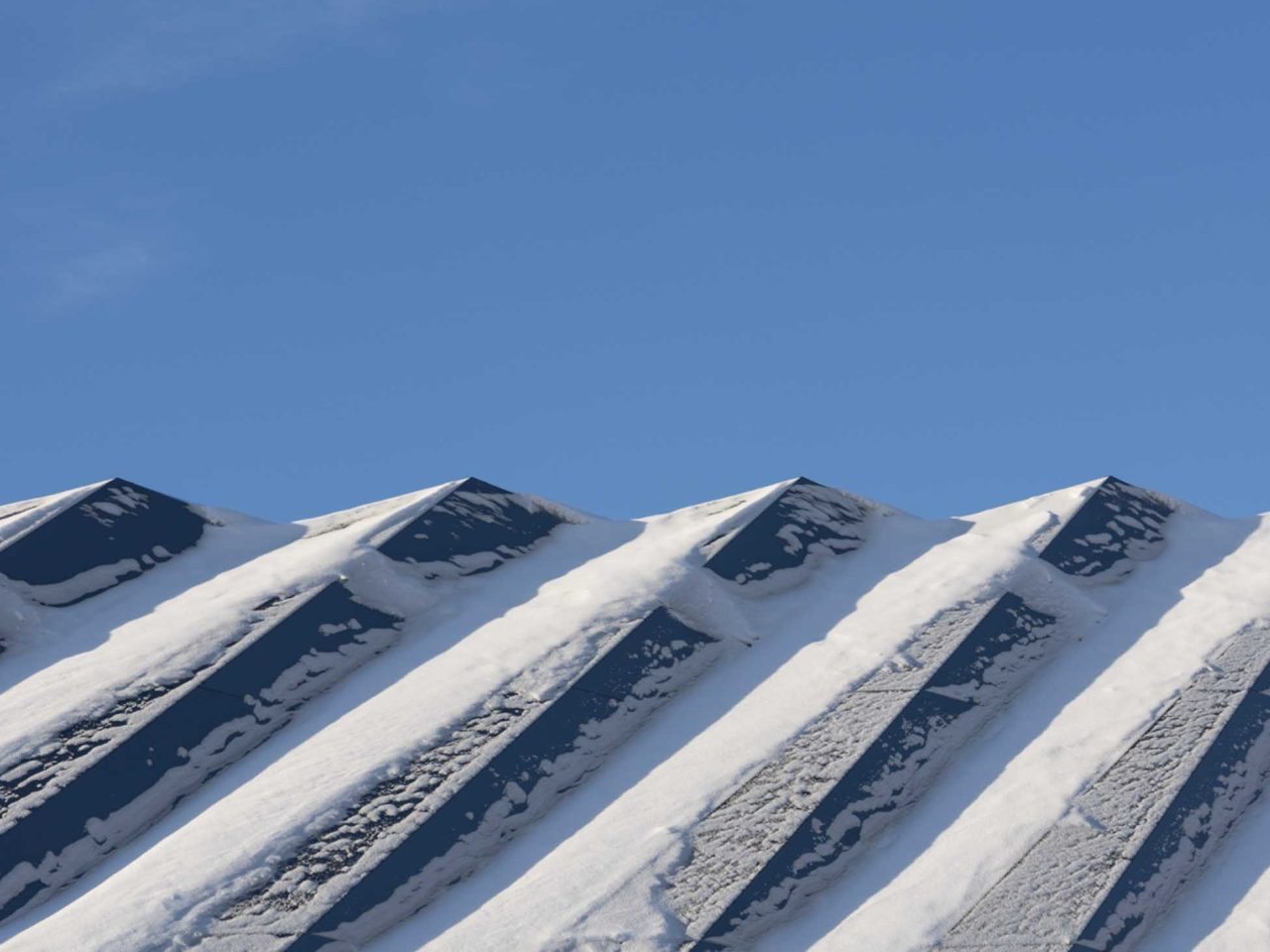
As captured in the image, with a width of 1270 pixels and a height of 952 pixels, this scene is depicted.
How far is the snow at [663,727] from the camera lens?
9.71m

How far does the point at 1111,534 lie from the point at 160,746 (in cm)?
894

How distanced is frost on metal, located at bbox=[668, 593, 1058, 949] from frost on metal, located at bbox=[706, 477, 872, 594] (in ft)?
5.99

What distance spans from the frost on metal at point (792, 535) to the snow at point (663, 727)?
39 millimetres

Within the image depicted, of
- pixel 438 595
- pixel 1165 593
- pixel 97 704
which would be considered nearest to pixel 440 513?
pixel 438 595

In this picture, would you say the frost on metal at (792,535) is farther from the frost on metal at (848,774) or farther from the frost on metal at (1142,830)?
the frost on metal at (1142,830)

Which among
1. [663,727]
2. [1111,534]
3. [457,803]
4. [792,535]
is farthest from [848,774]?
[1111,534]

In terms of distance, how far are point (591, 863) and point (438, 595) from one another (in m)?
4.22

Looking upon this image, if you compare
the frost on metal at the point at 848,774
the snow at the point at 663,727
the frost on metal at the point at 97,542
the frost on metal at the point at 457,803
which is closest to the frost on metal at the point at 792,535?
the snow at the point at 663,727

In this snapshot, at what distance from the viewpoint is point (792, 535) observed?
1506 cm

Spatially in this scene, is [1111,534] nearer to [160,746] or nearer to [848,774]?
[848,774]

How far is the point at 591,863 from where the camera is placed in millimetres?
10047

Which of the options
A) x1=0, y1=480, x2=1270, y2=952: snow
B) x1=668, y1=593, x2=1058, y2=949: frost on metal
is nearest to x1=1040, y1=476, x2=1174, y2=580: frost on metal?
x1=0, y1=480, x2=1270, y2=952: snow

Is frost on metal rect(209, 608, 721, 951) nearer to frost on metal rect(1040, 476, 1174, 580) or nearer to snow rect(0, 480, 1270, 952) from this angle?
snow rect(0, 480, 1270, 952)

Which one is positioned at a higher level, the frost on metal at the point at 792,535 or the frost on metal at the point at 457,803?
the frost on metal at the point at 792,535
